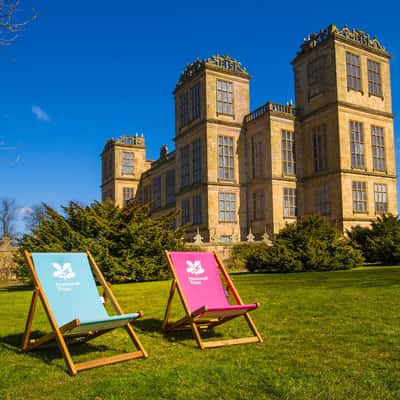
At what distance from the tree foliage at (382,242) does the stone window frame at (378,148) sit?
387 inches

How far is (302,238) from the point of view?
1648 centimetres

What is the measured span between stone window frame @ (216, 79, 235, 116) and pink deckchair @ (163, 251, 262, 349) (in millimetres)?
24405

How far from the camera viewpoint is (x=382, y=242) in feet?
61.2

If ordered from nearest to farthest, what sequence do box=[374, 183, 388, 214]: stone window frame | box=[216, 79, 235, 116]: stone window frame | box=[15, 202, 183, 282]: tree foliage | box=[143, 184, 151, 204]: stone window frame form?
box=[15, 202, 183, 282]: tree foliage < box=[374, 183, 388, 214]: stone window frame < box=[216, 79, 235, 116]: stone window frame < box=[143, 184, 151, 204]: stone window frame

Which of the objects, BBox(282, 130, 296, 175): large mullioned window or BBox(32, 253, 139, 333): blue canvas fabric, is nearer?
BBox(32, 253, 139, 333): blue canvas fabric

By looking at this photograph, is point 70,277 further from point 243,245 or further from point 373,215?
point 373,215

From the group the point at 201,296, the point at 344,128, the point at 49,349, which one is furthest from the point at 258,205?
the point at 49,349

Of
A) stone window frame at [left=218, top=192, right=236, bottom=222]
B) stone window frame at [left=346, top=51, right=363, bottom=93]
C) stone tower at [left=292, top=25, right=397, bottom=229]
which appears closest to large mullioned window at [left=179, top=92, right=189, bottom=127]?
stone window frame at [left=218, top=192, right=236, bottom=222]

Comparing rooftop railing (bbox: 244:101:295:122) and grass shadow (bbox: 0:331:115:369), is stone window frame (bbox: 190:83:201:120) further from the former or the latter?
grass shadow (bbox: 0:331:115:369)

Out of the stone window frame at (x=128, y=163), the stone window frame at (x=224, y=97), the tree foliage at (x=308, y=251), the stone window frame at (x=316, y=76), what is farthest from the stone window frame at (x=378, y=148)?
the stone window frame at (x=128, y=163)

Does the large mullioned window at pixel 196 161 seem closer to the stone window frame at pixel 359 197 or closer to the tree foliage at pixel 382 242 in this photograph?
the stone window frame at pixel 359 197

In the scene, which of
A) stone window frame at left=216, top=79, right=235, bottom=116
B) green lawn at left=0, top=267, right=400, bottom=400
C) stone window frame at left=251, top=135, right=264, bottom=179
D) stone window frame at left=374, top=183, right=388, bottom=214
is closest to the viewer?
green lawn at left=0, top=267, right=400, bottom=400

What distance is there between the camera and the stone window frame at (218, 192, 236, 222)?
29562mm

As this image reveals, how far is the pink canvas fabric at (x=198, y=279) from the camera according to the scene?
6258 mm
